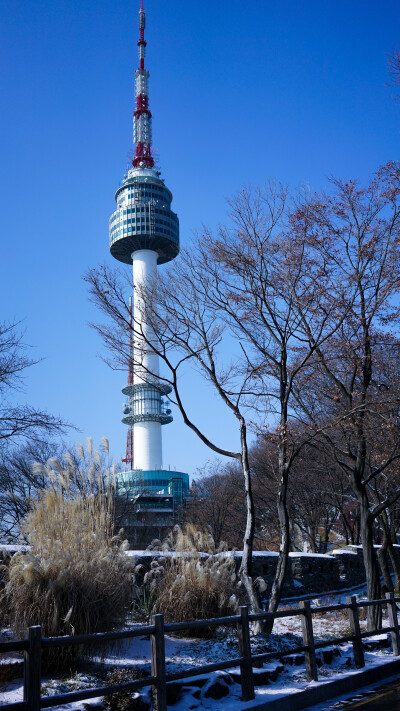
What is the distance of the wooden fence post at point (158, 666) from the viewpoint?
19.4 ft

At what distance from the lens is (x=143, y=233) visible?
101188mm

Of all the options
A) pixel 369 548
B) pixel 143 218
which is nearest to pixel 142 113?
pixel 143 218

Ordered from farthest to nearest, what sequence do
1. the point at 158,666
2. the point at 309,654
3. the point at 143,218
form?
the point at 143,218, the point at 309,654, the point at 158,666

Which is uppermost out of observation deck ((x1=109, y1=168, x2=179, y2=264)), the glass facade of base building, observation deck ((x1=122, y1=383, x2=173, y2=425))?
observation deck ((x1=109, y1=168, x2=179, y2=264))

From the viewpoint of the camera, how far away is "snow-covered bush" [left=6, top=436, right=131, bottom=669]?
22.9 feet

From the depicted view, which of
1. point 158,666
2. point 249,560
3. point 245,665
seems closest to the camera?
point 158,666

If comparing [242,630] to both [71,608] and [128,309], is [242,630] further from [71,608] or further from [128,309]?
[128,309]

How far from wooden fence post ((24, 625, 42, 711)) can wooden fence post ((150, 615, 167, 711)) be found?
1.31m

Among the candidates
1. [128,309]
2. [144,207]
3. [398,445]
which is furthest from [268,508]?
[144,207]

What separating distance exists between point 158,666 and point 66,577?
5.45 ft

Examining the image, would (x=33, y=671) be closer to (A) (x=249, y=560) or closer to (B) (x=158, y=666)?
(B) (x=158, y=666)

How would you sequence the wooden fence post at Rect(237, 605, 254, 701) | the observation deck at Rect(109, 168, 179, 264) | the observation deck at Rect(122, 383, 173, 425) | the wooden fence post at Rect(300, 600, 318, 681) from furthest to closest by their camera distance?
1. the observation deck at Rect(109, 168, 179, 264)
2. the observation deck at Rect(122, 383, 173, 425)
3. the wooden fence post at Rect(300, 600, 318, 681)
4. the wooden fence post at Rect(237, 605, 254, 701)

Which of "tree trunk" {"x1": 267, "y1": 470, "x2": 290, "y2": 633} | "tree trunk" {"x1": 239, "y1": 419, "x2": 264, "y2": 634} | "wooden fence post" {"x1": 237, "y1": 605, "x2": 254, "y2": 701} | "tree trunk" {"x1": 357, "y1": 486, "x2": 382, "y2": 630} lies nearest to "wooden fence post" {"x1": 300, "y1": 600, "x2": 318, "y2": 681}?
"wooden fence post" {"x1": 237, "y1": 605, "x2": 254, "y2": 701}

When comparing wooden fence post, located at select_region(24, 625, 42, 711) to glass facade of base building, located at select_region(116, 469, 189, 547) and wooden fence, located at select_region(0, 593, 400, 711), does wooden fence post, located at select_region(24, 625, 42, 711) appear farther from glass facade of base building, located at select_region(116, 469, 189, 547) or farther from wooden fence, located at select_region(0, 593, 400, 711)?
glass facade of base building, located at select_region(116, 469, 189, 547)
